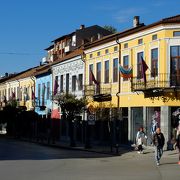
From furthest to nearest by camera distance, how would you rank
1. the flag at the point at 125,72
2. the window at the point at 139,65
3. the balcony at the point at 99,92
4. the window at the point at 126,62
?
the balcony at the point at 99,92 → the window at the point at 126,62 → the window at the point at 139,65 → the flag at the point at 125,72

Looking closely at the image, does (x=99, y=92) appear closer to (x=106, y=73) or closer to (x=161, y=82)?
(x=106, y=73)

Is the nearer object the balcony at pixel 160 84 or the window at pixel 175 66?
the balcony at pixel 160 84

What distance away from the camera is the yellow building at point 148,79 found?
34.3 m

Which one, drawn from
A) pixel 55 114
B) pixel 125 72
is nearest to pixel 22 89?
pixel 55 114

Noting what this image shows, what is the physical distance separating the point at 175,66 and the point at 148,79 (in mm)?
2302

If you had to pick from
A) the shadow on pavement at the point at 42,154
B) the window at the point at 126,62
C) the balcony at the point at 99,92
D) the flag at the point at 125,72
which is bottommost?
the shadow on pavement at the point at 42,154

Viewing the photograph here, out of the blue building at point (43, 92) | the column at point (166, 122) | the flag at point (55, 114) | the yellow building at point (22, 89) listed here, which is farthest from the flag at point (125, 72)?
the yellow building at point (22, 89)

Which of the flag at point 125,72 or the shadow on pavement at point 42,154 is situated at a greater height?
the flag at point 125,72

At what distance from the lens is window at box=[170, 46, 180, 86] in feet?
112

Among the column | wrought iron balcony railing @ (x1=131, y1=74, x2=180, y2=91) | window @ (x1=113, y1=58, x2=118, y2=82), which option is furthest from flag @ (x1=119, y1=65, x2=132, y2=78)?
window @ (x1=113, y1=58, x2=118, y2=82)

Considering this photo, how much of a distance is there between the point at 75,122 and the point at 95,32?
77.3ft

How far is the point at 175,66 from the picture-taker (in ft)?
113

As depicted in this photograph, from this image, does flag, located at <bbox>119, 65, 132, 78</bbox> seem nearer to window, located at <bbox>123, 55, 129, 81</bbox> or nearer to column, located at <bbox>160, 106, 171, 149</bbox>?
window, located at <bbox>123, 55, 129, 81</bbox>

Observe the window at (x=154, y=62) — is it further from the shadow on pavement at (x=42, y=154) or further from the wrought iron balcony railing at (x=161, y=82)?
the shadow on pavement at (x=42, y=154)
